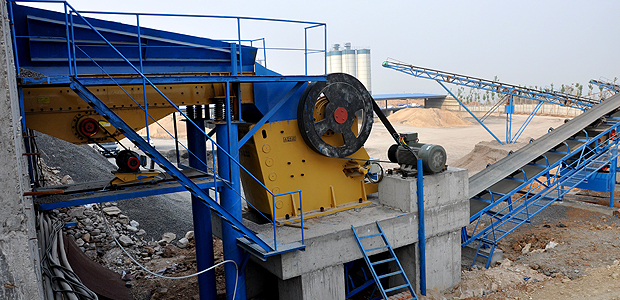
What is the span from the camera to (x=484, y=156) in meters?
21.2

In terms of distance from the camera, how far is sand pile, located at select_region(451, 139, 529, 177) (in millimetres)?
20547

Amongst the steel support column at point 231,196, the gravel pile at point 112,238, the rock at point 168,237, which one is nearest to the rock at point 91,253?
the gravel pile at point 112,238

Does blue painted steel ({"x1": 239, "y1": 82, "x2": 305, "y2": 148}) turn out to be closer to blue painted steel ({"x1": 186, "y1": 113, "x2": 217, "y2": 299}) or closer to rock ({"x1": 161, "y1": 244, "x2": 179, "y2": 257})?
blue painted steel ({"x1": 186, "y1": 113, "x2": 217, "y2": 299})

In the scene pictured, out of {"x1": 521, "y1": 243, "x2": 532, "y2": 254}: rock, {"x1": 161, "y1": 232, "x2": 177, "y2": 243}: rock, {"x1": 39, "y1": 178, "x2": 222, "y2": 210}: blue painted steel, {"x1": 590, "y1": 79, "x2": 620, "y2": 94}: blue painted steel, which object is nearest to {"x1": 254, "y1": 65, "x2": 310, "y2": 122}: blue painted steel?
{"x1": 39, "y1": 178, "x2": 222, "y2": 210}: blue painted steel

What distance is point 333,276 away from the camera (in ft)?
→ 23.4

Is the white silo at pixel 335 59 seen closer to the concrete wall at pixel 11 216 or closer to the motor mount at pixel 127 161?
the motor mount at pixel 127 161

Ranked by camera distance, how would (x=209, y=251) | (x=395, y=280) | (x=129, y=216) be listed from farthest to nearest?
(x=129, y=216), (x=395, y=280), (x=209, y=251)

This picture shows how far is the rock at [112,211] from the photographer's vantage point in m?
11.7

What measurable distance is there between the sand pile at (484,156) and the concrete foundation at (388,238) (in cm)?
1262

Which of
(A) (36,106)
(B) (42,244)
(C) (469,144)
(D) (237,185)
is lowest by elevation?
(C) (469,144)

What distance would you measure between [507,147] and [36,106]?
67.9ft

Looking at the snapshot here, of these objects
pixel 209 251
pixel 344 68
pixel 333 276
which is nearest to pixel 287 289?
pixel 333 276

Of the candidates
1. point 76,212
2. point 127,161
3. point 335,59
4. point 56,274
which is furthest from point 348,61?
point 56,274

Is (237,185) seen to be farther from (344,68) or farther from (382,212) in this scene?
(344,68)
